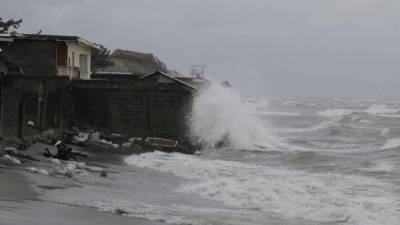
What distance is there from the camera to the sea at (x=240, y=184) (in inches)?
483

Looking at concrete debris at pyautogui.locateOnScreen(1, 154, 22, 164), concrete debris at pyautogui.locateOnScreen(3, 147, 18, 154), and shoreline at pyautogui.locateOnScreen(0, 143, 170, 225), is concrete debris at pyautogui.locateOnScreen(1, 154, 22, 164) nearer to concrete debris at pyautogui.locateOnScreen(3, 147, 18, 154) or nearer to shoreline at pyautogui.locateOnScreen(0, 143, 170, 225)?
concrete debris at pyautogui.locateOnScreen(3, 147, 18, 154)

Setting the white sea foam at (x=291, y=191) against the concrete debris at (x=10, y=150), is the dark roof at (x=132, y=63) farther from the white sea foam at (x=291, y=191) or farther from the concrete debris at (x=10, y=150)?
the concrete debris at (x=10, y=150)

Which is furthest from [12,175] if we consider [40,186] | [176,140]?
[176,140]

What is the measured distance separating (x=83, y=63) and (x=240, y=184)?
21791mm

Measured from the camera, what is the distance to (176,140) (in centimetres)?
2834

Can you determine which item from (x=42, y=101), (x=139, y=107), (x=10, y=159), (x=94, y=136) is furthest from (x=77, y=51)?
(x=10, y=159)

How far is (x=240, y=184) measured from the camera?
53.4 feet

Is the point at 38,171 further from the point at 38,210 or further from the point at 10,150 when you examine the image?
the point at 38,210

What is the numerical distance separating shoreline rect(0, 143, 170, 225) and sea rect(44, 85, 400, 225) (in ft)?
1.24

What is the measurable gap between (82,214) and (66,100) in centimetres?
1896

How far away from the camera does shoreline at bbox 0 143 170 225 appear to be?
9.40m

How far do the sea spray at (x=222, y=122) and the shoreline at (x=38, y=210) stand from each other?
17.2m

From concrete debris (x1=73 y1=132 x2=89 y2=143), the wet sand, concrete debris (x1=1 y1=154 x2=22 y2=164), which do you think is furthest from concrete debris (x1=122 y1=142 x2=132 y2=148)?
the wet sand

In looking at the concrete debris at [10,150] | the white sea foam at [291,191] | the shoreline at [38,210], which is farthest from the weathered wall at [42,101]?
the shoreline at [38,210]
